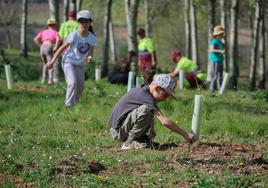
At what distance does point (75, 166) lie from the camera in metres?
7.77

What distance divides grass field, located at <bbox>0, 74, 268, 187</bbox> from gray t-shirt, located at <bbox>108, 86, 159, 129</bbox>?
1.44ft

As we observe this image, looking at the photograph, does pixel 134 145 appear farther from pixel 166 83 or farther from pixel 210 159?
pixel 210 159

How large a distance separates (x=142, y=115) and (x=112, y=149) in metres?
0.83

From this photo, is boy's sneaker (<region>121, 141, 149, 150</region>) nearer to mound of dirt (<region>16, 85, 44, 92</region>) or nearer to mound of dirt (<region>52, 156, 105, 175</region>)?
mound of dirt (<region>52, 156, 105, 175</region>)

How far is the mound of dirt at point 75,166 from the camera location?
24.7 feet

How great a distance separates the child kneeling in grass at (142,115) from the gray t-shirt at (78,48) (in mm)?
3407

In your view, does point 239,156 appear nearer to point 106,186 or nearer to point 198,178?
point 198,178

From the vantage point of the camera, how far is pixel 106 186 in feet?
22.7

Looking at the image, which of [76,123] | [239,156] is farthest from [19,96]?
[239,156]

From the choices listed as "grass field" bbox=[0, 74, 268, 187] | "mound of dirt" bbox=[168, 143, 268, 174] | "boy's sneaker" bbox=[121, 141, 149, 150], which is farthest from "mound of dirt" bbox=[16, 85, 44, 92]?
"mound of dirt" bbox=[168, 143, 268, 174]

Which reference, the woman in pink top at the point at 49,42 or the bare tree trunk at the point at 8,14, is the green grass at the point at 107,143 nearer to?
the woman in pink top at the point at 49,42

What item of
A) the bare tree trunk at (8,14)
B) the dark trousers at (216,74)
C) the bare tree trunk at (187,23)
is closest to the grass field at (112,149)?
the dark trousers at (216,74)

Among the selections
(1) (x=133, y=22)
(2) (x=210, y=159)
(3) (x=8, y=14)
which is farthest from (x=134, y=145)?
(3) (x=8, y=14)

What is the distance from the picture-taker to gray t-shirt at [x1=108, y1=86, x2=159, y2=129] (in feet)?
29.0
